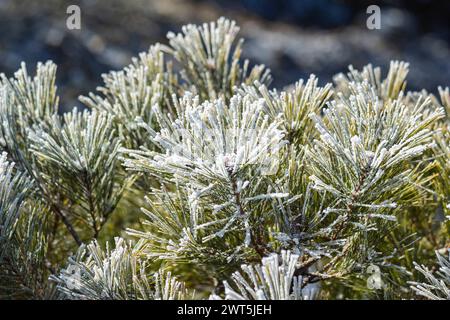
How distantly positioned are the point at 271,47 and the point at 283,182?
382 cm

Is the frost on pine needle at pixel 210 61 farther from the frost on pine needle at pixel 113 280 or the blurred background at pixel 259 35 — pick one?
the blurred background at pixel 259 35

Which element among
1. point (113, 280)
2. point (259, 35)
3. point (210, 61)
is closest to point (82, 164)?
point (113, 280)

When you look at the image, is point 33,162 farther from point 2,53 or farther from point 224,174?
point 2,53

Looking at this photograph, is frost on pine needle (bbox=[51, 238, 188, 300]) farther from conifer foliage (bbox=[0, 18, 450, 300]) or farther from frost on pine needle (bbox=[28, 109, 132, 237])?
frost on pine needle (bbox=[28, 109, 132, 237])

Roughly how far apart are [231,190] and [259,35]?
3.98 m

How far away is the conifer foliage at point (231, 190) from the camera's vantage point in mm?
684

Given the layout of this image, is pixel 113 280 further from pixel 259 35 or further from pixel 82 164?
pixel 259 35

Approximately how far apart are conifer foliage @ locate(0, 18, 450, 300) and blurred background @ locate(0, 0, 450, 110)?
3.06 metres

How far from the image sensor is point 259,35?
4547mm

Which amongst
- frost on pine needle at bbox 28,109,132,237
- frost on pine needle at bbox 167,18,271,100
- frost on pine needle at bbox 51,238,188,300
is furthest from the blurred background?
→ frost on pine needle at bbox 51,238,188,300

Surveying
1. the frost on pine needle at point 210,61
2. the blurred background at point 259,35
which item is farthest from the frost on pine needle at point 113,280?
the blurred background at point 259,35

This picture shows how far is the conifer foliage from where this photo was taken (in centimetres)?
68

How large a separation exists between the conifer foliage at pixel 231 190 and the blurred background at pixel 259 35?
3.06 meters
